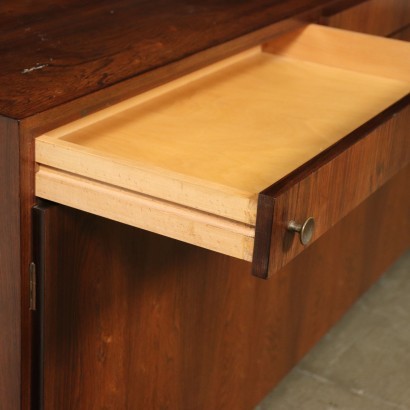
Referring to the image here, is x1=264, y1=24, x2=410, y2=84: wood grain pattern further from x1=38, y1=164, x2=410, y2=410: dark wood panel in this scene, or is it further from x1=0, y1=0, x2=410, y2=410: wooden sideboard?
x1=38, y1=164, x2=410, y2=410: dark wood panel

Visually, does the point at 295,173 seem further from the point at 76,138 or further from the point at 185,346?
the point at 185,346

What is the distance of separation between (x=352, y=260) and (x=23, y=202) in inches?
42.0

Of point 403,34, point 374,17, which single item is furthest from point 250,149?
point 403,34

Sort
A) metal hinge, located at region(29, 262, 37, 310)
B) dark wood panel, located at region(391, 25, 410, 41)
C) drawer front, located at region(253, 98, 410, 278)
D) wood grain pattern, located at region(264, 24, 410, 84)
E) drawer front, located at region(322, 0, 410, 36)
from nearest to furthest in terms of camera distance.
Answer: drawer front, located at region(253, 98, 410, 278) < metal hinge, located at region(29, 262, 37, 310) < wood grain pattern, located at region(264, 24, 410, 84) < drawer front, located at region(322, 0, 410, 36) < dark wood panel, located at region(391, 25, 410, 41)

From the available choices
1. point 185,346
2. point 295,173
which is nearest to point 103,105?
point 295,173

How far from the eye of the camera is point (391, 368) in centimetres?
191

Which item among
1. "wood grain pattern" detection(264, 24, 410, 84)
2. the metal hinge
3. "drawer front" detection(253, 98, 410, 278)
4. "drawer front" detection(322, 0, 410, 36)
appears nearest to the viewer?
"drawer front" detection(253, 98, 410, 278)

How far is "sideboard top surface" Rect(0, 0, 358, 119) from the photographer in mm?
1057

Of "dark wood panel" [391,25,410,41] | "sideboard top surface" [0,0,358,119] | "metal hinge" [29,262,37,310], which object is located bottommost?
"metal hinge" [29,262,37,310]

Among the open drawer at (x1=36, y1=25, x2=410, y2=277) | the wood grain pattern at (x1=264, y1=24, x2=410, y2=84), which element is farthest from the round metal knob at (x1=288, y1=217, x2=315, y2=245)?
the wood grain pattern at (x1=264, y1=24, x2=410, y2=84)

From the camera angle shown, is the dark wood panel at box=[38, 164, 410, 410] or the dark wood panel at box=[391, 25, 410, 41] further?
the dark wood panel at box=[391, 25, 410, 41]

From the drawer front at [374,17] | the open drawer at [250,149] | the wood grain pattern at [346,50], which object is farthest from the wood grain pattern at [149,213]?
the drawer front at [374,17]

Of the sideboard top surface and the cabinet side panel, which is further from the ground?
the sideboard top surface

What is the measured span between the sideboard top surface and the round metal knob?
0.96ft
